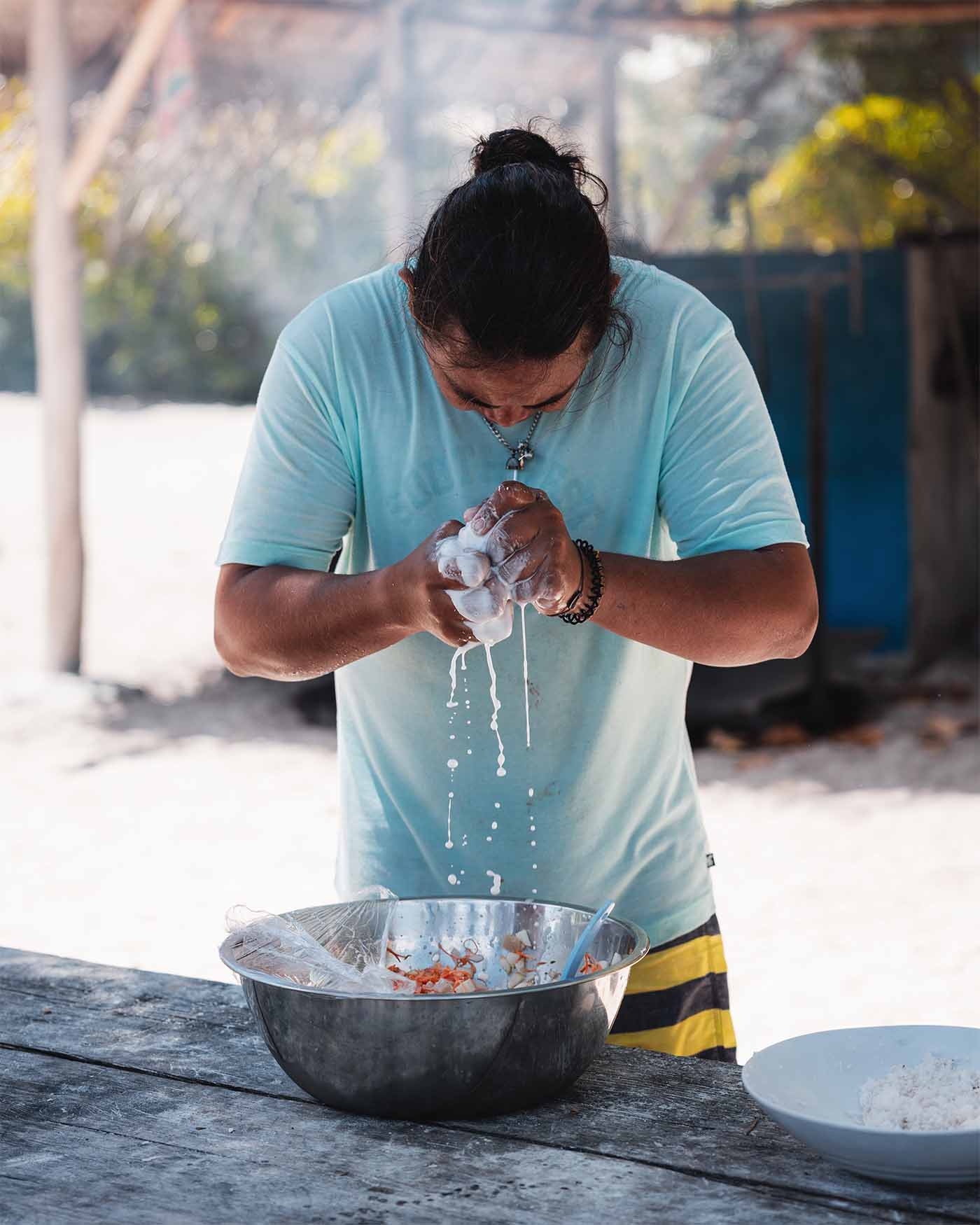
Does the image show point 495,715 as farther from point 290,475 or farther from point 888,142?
point 888,142

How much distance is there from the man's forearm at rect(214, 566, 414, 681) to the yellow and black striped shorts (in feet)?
1.68

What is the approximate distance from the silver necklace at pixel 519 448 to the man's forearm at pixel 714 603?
192 mm

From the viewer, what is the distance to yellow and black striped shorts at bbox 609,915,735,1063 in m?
1.71

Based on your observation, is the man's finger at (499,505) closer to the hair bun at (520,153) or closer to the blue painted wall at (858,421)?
the hair bun at (520,153)

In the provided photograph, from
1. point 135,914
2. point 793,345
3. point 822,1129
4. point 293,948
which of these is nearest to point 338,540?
point 293,948

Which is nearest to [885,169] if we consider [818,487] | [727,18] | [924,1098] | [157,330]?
[727,18]

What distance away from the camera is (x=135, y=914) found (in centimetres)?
397

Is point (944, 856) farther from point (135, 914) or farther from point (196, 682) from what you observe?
point (196, 682)

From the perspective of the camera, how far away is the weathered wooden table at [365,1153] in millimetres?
1184

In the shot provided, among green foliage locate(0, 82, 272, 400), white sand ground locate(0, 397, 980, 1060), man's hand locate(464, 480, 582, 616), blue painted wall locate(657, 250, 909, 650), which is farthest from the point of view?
green foliage locate(0, 82, 272, 400)

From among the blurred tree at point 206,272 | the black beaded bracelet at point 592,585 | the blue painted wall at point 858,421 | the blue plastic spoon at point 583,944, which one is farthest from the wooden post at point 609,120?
the blue plastic spoon at point 583,944

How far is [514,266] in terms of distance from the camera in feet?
4.59

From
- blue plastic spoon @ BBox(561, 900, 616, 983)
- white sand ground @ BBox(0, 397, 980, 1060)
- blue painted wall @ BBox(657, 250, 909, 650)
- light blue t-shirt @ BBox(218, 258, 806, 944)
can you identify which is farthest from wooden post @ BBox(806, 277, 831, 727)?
blue plastic spoon @ BBox(561, 900, 616, 983)

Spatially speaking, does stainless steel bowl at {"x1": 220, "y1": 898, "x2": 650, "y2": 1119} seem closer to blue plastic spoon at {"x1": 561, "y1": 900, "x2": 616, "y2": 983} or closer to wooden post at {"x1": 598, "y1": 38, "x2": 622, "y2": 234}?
blue plastic spoon at {"x1": 561, "y1": 900, "x2": 616, "y2": 983}
